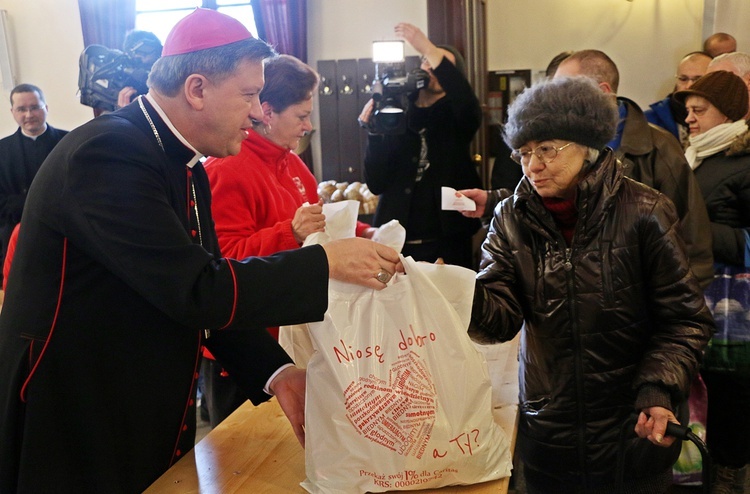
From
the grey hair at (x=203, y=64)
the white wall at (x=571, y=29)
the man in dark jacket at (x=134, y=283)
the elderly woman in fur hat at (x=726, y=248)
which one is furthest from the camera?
the white wall at (x=571, y=29)

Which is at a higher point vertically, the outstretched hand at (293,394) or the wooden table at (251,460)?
the outstretched hand at (293,394)

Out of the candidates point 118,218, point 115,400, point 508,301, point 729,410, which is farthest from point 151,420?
point 729,410

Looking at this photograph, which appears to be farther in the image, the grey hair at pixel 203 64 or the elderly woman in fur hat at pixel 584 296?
the elderly woman in fur hat at pixel 584 296

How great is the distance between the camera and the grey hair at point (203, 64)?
1.28 metres

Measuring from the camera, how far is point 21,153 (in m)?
5.22

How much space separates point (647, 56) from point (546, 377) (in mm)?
5116

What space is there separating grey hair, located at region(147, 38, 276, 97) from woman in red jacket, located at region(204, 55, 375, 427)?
A: 63cm

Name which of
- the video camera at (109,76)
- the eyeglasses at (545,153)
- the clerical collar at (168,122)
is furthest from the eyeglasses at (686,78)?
the clerical collar at (168,122)

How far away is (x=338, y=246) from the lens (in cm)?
127

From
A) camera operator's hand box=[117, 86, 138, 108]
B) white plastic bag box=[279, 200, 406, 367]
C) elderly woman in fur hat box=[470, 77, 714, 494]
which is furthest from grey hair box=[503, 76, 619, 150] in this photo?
camera operator's hand box=[117, 86, 138, 108]

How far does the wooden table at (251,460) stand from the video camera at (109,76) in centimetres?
131

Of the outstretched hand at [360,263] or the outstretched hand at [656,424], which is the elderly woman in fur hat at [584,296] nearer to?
the outstretched hand at [656,424]

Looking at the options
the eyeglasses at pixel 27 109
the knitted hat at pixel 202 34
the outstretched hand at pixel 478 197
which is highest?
the knitted hat at pixel 202 34

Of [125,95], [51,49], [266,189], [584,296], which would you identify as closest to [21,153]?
[51,49]
